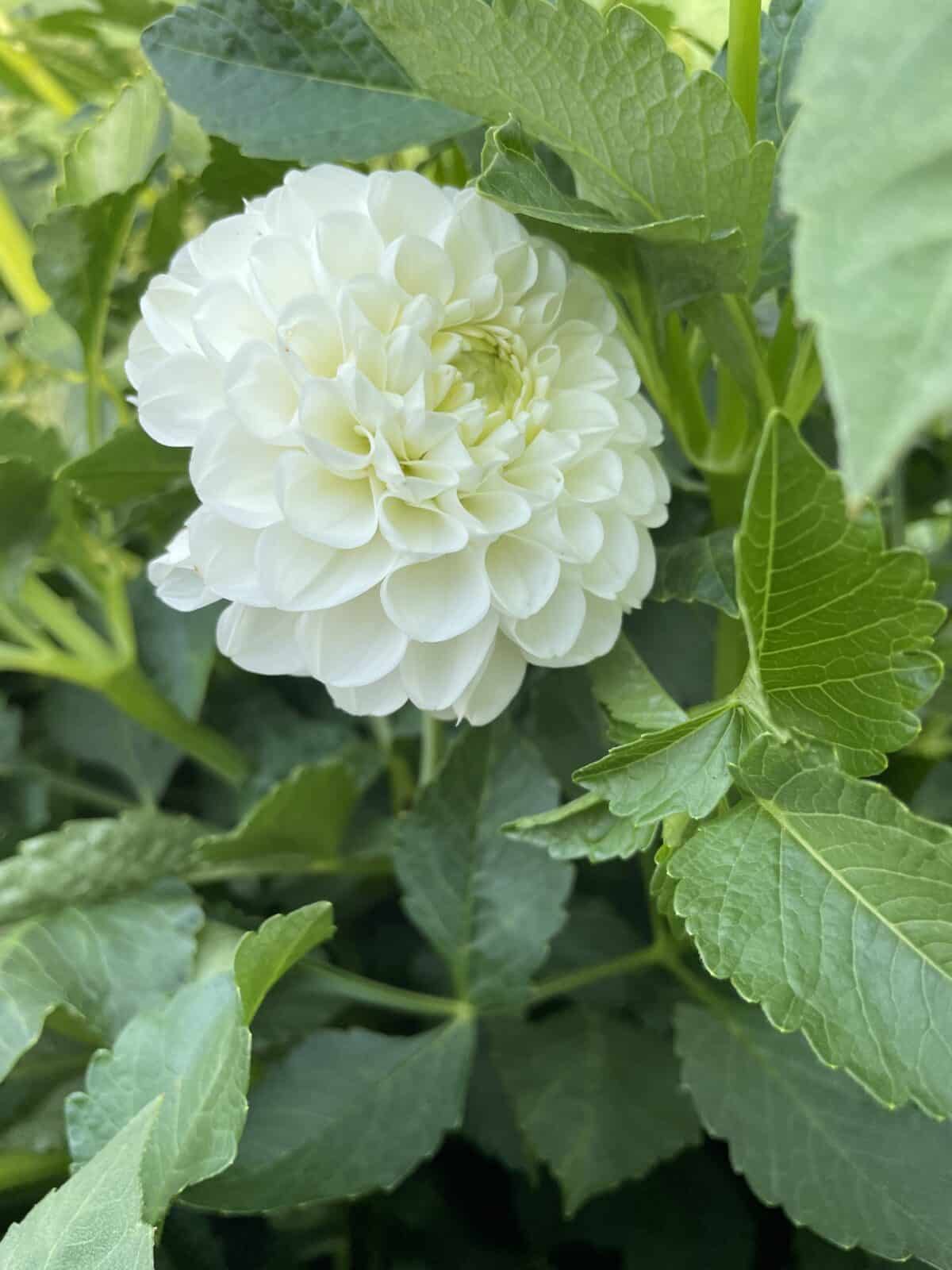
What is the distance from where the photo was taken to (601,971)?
39cm

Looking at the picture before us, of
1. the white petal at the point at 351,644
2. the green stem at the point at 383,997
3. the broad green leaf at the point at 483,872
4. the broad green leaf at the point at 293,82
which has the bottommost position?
the green stem at the point at 383,997

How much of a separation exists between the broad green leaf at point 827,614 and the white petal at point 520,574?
5cm

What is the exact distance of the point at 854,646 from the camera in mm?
246

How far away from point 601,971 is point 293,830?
117 millimetres

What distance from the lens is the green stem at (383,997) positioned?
0.37m

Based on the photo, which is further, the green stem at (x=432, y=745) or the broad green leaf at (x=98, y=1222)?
the green stem at (x=432, y=745)

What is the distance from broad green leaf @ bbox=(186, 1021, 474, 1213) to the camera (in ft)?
1.05

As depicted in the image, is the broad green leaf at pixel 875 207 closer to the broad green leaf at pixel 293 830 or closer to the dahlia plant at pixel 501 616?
the dahlia plant at pixel 501 616

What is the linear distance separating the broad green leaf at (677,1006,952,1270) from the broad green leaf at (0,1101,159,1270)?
169 mm

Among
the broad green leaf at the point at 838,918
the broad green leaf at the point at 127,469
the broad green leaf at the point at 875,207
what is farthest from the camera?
the broad green leaf at the point at 127,469

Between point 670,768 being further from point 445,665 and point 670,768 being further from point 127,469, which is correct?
point 127,469

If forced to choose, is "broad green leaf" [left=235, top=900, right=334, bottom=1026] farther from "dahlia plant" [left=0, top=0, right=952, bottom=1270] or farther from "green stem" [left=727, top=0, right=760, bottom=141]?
"green stem" [left=727, top=0, right=760, bottom=141]

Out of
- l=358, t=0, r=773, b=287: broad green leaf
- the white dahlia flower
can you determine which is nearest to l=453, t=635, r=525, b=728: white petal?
the white dahlia flower

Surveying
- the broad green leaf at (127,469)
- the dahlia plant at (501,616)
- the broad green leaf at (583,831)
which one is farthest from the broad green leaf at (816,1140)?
the broad green leaf at (127,469)
